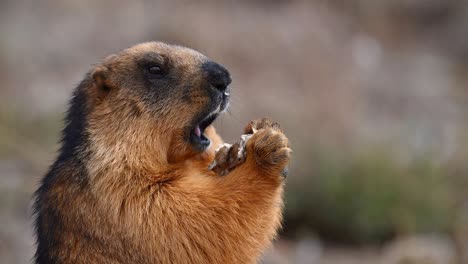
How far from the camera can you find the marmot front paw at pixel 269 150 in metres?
6.41

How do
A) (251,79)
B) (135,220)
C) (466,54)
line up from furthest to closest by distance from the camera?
A: 1. (466,54)
2. (251,79)
3. (135,220)

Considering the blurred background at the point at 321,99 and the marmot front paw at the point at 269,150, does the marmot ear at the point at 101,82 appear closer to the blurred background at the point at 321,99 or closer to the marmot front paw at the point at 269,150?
the marmot front paw at the point at 269,150

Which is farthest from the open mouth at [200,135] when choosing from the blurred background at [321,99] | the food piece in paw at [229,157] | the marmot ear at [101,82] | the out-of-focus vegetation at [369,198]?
the out-of-focus vegetation at [369,198]

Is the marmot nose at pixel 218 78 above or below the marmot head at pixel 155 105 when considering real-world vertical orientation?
above

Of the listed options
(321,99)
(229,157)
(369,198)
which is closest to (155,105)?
(229,157)

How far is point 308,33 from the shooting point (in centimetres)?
2252

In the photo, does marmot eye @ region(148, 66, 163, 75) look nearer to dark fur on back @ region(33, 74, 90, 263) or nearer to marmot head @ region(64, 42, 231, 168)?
marmot head @ region(64, 42, 231, 168)

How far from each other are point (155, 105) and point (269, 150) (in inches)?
36.1

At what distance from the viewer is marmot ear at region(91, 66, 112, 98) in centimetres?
686

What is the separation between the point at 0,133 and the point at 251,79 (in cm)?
711

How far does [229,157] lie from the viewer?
21.7 ft

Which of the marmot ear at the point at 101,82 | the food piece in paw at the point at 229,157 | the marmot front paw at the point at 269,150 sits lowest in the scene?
the marmot ear at the point at 101,82

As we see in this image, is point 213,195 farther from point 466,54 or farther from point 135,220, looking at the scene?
point 466,54

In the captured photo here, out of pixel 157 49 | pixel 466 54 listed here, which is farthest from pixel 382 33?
pixel 157 49
